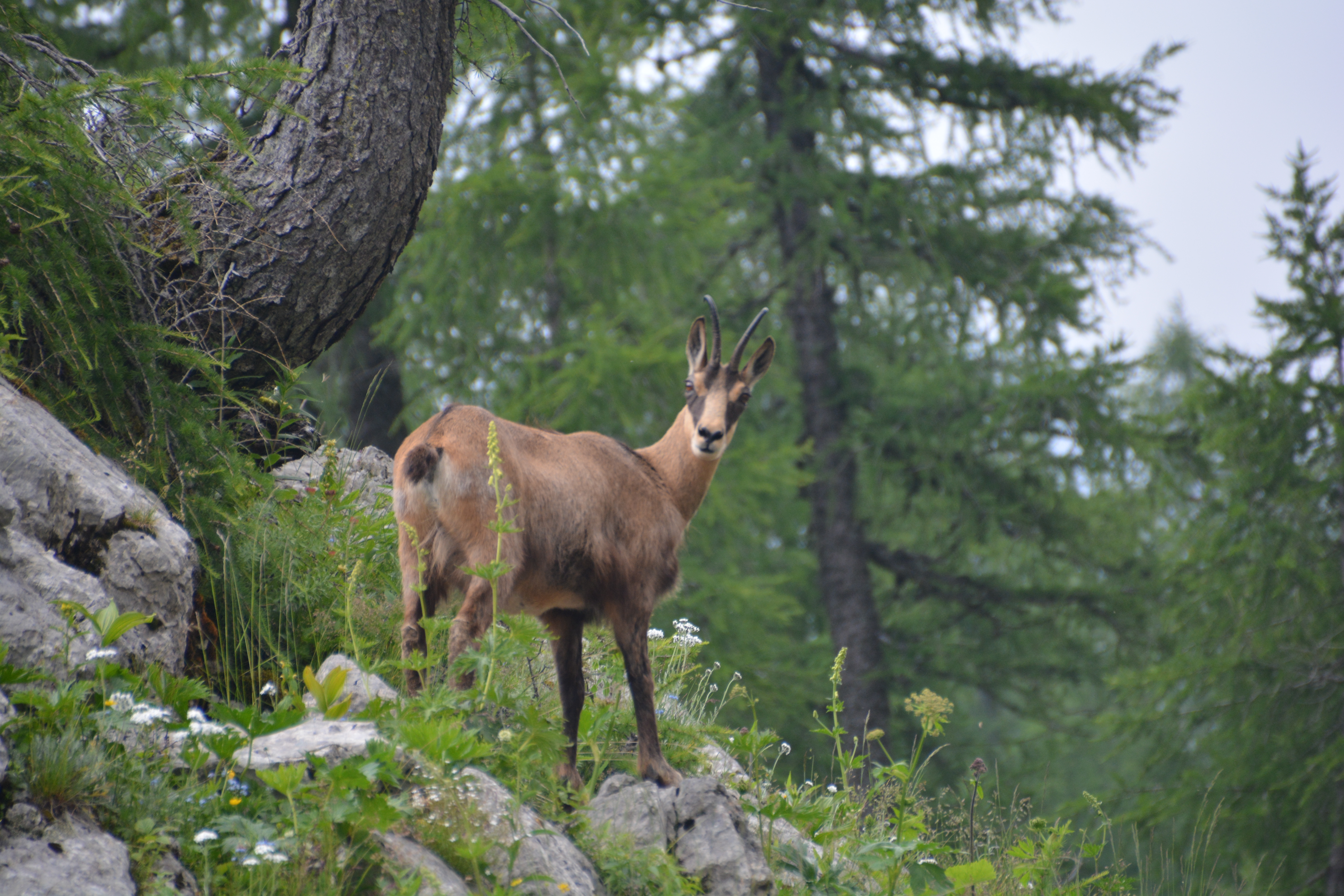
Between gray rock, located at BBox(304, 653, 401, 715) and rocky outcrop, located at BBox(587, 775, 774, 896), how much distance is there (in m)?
0.90

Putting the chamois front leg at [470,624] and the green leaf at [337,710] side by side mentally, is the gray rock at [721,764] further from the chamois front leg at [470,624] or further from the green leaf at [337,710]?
the green leaf at [337,710]

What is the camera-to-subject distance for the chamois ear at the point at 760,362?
19.4ft

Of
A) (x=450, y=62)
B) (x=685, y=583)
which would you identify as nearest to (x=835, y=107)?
(x=685, y=583)

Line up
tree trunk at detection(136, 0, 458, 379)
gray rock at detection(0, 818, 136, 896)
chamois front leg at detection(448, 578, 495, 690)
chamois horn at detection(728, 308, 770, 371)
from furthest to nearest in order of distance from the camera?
chamois horn at detection(728, 308, 770, 371)
tree trunk at detection(136, 0, 458, 379)
chamois front leg at detection(448, 578, 495, 690)
gray rock at detection(0, 818, 136, 896)

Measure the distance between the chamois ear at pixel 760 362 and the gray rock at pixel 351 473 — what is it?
84.6 inches

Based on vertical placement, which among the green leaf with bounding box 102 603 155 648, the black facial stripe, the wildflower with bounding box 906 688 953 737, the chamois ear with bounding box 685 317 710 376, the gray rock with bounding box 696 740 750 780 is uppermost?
the chamois ear with bounding box 685 317 710 376

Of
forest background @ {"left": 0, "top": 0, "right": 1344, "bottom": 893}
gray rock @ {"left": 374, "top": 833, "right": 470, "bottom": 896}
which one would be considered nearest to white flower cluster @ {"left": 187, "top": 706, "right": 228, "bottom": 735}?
gray rock @ {"left": 374, "top": 833, "right": 470, "bottom": 896}

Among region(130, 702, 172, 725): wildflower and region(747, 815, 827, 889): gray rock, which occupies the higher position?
region(130, 702, 172, 725): wildflower

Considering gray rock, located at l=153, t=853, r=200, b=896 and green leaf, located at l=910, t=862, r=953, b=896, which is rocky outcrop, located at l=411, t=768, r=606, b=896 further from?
green leaf, located at l=910, t=862, r=953, b=896

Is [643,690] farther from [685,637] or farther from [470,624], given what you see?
[685,637]

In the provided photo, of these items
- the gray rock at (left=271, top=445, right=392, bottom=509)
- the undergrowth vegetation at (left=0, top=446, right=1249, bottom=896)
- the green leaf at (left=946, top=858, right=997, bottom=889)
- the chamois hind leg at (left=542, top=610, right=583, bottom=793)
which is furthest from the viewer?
the gray rock at (left=271, top=445, right=392, bottom=509)

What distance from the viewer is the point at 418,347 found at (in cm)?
1436

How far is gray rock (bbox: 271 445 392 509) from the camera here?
18.9 ft

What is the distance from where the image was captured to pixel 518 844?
2930 millimetres
